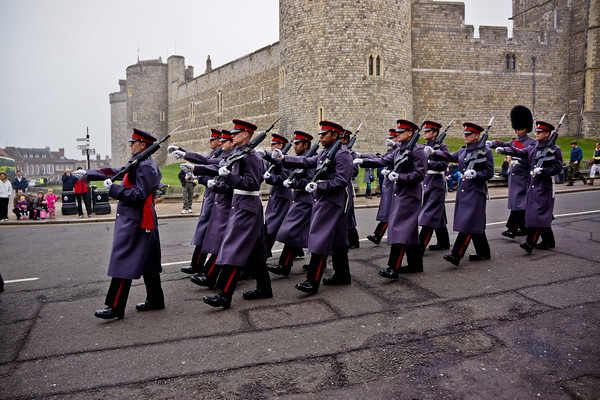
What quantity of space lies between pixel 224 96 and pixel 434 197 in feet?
134

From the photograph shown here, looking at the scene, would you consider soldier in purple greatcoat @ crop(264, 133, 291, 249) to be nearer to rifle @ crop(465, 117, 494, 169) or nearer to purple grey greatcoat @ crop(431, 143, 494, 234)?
purple grey greatcoat @ crop(431, 143, 494, 234)

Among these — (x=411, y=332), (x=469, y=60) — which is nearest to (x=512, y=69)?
(x=469, y=60)

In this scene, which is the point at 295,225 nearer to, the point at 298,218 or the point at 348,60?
the point at 298,218

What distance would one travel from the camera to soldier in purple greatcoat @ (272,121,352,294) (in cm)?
621

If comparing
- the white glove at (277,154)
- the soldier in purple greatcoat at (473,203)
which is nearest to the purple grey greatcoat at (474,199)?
the soldier in purple greatcoat at (473,203)

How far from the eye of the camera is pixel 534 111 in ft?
117

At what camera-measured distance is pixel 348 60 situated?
2862cm

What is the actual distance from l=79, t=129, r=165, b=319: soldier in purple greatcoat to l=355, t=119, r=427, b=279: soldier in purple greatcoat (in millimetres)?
2696

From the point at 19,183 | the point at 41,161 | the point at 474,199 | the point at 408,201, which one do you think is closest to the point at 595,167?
the point at 474,199

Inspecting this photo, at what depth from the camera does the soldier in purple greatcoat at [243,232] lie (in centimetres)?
564

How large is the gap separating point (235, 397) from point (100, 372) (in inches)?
47.7

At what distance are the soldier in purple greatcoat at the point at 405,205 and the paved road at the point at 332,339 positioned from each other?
291mm

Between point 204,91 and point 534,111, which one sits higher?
point 204,91

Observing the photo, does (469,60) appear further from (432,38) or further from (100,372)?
(100,372)
